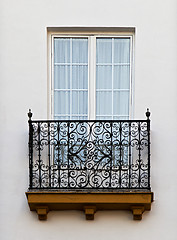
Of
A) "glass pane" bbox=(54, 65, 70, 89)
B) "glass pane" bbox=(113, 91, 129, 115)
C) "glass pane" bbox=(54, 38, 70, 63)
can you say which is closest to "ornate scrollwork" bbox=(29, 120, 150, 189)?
"glass pane" bbox=(113, 91, 129, 115)

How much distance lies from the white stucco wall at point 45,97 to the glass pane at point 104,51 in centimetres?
45

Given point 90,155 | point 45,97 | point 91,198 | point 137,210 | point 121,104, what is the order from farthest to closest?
point 121,104, point 45,97, point 90,155, point 137,210, point 91,198

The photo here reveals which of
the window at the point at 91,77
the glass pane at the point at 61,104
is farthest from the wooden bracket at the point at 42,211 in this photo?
the glass pane at the point at 61,104

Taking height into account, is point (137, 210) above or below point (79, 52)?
below

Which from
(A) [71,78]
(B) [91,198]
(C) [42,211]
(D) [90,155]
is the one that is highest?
(A) [71,78]

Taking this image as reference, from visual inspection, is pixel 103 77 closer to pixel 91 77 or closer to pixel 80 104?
pixel 91 77

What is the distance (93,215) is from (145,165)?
4.46 ft

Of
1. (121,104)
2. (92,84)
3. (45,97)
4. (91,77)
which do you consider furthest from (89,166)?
(91,77)

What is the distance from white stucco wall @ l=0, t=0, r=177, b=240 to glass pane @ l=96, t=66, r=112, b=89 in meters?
0.58

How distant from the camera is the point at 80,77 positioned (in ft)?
41.0

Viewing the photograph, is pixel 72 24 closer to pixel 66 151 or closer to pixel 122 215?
pixel 66 151

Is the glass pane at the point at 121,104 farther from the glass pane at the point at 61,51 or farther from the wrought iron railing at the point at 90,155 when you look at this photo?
the glass pane at the point at 61,51

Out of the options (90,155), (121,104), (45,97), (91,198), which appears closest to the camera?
(91,198)

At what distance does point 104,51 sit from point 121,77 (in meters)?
0.62
